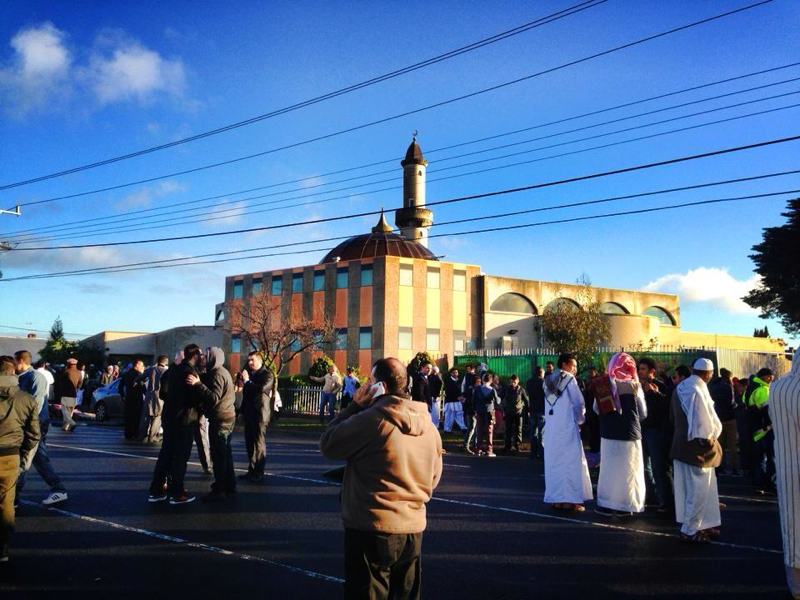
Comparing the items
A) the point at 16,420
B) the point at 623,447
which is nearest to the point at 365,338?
the point at 623,447

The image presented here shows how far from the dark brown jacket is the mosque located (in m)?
35.0

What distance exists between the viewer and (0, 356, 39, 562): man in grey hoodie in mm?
5875

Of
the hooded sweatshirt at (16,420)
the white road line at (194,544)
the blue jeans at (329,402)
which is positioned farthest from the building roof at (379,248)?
the hooded sweatshirt at (16,420)

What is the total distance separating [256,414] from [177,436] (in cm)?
211

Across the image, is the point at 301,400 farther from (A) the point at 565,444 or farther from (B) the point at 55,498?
(A) the point at 565,444

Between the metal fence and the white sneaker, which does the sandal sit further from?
the metal fence

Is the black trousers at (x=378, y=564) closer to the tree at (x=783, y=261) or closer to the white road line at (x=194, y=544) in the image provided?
the white road line at (x=194, y=544)

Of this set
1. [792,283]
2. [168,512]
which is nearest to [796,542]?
[168,512]

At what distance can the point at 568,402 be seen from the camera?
933 cm

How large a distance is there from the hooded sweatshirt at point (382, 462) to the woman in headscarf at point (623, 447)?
576 centimetres

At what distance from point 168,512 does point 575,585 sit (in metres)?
4.86

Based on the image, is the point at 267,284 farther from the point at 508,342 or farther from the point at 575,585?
the point at 575,585

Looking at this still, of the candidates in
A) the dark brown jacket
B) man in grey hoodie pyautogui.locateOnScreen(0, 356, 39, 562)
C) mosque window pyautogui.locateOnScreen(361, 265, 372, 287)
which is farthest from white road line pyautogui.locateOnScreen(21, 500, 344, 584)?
mosque window pyautogui.locateOnScreen(361, 265, 372, 287)

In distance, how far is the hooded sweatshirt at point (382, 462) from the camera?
3623 mm
